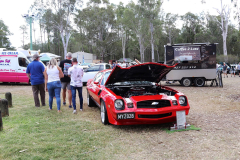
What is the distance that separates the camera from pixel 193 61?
13.1 m

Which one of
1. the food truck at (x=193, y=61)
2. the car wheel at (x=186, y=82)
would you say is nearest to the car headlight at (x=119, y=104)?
the food truck at (x=193, y=61)

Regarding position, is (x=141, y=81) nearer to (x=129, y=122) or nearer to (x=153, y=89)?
(x=153, y=89)

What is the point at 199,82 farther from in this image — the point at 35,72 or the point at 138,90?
the point at 35,72

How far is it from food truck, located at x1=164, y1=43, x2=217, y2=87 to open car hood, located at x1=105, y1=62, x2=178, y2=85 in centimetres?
752

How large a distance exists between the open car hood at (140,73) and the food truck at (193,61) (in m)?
7.52

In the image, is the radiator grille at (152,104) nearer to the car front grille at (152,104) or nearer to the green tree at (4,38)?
the car front grille at (152,104)

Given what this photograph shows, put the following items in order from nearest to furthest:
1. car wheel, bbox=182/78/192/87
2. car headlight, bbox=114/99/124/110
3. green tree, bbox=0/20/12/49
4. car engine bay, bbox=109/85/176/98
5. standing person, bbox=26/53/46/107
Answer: car headlight, bbox=114/99/124/110
car engine bay, bbox=109/85/176/98
standing person, bbox=26/53/46/107
car wheel, bbox=182/78/192/87
green tree, bbox=0/20/12/49

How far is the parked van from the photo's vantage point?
14.4m

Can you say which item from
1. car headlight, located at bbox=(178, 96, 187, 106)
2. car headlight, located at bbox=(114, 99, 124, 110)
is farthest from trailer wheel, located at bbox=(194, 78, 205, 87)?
car headlight, located at bbox=(114, 99, 124, 110)

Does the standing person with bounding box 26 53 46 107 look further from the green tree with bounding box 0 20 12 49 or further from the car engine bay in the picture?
the green tree with bounding box 0 20 12 49

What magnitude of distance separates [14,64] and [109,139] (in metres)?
12.6

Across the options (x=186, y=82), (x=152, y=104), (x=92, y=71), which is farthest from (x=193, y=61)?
(x=152, y=104)

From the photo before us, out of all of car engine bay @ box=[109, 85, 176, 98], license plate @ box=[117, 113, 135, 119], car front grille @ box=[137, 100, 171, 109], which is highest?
car engine bay @ box=[109, 85, 176, 98]

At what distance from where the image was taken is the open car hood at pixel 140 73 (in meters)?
5.12
